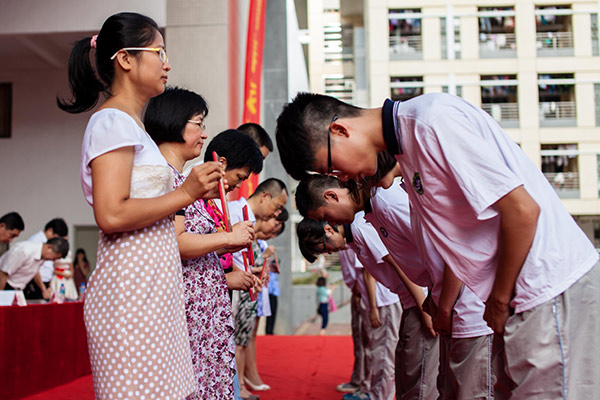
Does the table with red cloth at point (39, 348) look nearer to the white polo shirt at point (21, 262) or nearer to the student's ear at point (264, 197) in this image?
the white polo shirt at point (21, 262)

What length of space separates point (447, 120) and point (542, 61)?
19901 mm

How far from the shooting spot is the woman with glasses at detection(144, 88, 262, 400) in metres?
1.90

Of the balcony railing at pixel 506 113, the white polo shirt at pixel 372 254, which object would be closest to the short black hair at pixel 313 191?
the white polo shirt at pixel 372 254

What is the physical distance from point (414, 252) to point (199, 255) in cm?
82

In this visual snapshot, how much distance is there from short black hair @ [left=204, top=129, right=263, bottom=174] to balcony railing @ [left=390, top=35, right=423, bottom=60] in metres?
18.0

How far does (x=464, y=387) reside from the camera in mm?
1934

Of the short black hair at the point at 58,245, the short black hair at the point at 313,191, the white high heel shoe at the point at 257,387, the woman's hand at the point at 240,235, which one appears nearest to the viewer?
the woman's hand at the point at 240,235

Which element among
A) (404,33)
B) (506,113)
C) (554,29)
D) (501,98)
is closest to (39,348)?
(506,113)

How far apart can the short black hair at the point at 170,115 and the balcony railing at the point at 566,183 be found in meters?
18.3

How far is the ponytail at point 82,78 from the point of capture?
166cm

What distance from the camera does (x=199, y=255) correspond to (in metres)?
1.88

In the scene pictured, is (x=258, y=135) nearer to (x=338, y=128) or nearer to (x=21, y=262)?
(x=338, y=128)

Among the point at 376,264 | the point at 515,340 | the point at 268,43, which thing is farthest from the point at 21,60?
the point at 515,340

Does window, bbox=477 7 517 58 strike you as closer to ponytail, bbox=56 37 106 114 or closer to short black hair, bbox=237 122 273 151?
short black hair, bbox=237 122 273 151
